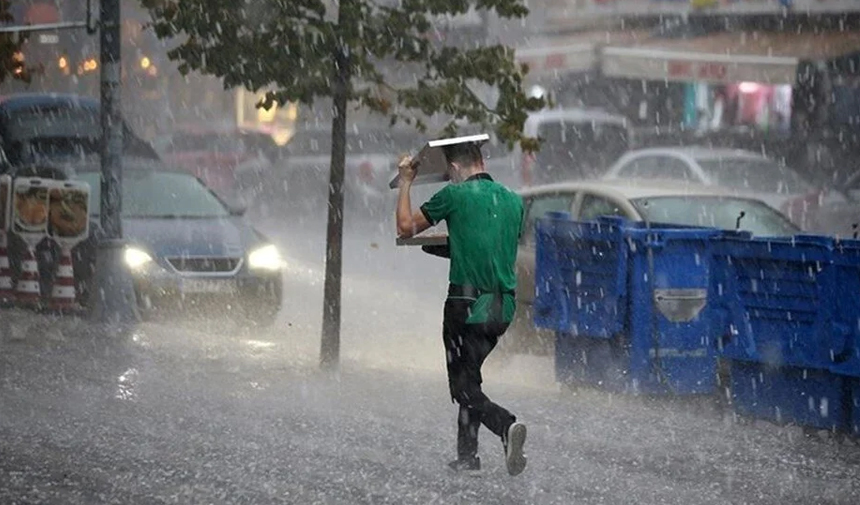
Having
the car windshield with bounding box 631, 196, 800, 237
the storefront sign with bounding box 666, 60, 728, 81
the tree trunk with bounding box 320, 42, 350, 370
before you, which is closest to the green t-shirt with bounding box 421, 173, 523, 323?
the tree trunk with bounding box 320, 42, 350, 370

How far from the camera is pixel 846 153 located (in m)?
30.8

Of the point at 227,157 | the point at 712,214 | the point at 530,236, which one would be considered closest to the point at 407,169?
the point at 530,236

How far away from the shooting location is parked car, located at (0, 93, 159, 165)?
20406mm

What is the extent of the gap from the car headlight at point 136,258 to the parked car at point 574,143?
55.2ft

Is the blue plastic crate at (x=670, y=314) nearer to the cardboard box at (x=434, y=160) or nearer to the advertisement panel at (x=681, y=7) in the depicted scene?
the cardboard box at (x=434, y=160)

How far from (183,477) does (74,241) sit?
286 inches

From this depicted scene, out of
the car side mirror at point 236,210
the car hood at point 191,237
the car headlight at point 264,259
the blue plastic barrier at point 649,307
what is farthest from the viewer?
the car side mirror at point 236,210

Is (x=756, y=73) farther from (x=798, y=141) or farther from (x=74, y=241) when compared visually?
(x=74, y=241)

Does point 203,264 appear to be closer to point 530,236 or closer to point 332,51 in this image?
point 530,236

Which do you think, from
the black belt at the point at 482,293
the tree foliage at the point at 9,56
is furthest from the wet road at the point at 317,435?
the tree foliage at the point at 9,56

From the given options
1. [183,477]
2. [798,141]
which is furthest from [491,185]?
[798,141]

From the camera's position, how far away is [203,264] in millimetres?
15312

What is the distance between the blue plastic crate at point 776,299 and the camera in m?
10.6

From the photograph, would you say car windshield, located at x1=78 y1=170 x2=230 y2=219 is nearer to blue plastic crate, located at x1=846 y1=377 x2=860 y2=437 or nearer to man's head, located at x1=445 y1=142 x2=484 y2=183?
blue plastic crate, located at x1=846 y1=377 x2=860 y2=437
